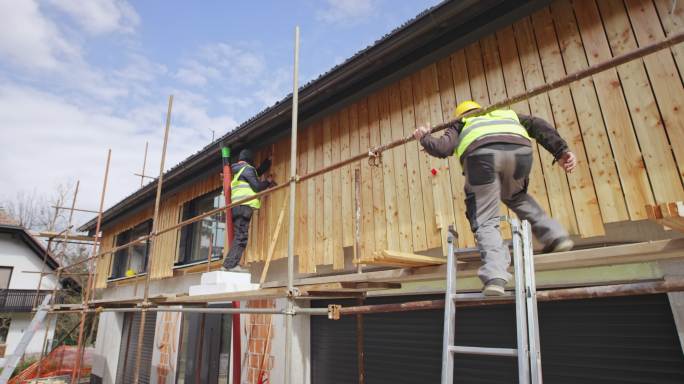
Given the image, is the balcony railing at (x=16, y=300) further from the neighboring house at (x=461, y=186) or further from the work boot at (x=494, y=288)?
the work boot at (x=494, y=288)

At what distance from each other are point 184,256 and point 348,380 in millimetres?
5433

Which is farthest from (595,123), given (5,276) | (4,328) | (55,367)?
(4,328)

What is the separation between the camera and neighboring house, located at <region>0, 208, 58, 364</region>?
2320cm

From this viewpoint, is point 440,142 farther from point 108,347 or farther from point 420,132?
point 108,347

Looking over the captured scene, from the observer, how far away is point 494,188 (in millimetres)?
2984

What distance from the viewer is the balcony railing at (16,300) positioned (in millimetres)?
A: 22930

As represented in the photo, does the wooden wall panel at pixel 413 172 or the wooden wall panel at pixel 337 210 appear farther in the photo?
the wooden wall panel at pixel 337 210

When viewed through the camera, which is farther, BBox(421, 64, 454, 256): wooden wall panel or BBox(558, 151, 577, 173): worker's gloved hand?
BBox(421, 64, 454, 256): wooden wall panel

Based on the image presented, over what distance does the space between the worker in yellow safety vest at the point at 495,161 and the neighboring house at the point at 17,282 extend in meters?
27.7

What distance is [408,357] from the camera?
4.69 meters

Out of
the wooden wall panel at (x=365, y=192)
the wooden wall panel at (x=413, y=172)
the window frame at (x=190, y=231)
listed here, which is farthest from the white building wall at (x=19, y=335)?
the wooden wall panel at (x=413, y=172)

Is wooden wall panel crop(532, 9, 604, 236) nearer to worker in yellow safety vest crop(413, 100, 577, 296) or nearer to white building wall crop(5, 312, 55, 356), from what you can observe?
worker in yellow safety vest crop(413, 100, 577, 296)

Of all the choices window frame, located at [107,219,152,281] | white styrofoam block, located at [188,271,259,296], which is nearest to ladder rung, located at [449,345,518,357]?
white styrofoam block, located at [188,271,259,296]

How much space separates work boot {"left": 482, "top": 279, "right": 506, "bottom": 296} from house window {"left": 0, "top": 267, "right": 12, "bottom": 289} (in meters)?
31.2
